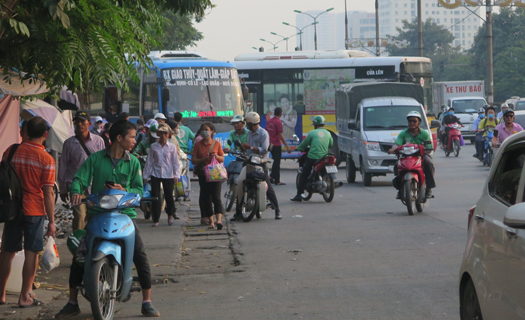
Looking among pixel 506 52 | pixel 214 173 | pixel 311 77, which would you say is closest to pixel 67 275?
pixel 214 173

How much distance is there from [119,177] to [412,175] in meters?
8.08

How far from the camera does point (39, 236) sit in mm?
7691

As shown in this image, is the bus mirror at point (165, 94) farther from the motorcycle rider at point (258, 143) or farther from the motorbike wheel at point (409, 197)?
the motorbike wheel at point (409, 197)

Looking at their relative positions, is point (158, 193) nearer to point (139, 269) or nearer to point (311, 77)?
point (139, 269)

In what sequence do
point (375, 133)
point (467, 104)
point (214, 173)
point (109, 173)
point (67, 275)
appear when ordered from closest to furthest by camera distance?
point (109, 173), point (67, 275), point (214, 173), point (375, 133), point (467, 104)

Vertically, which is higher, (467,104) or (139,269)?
(467,104)

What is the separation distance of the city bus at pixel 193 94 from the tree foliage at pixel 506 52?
45.9m

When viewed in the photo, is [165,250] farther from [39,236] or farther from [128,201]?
[128,201]

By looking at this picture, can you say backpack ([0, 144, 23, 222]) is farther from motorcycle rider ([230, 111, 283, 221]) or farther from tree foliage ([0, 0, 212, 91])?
motorcycle rider ([230, 111, 283, 221])

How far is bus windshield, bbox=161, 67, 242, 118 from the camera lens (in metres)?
24.8

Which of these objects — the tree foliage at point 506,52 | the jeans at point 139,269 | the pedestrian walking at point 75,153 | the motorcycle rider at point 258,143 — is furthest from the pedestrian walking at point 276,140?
the tree foliage at point 506,52

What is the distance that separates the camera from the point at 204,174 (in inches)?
528

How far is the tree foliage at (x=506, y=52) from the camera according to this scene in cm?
7144

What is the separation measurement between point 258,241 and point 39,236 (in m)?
4.57
